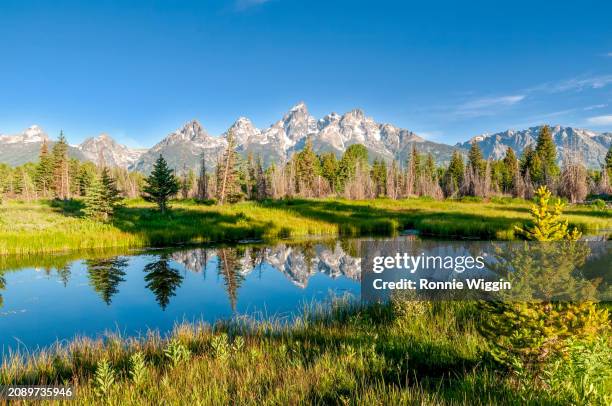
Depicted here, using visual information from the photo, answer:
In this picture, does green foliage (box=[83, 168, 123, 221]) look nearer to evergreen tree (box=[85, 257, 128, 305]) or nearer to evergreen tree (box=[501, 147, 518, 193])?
evergreen tree (box=[85, 257, 128, 305])

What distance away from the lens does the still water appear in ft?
42.3

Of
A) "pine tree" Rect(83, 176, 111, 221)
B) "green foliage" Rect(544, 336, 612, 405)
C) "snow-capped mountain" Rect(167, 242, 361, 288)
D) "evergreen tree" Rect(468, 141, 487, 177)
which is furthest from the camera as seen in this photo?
"evergreen tree" Rect(468, 141, 487, 177)

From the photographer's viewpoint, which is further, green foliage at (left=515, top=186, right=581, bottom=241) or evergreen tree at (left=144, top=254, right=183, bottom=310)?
evergreen tree at (left=144, top=254, right=183, bottom=310)

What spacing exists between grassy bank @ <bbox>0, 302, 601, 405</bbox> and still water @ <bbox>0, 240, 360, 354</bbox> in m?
3.20

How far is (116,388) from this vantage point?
5.55 metres

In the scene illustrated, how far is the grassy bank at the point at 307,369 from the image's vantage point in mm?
4887

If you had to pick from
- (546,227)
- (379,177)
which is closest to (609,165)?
(379,177)

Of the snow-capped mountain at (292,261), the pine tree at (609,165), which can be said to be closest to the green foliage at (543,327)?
the snow-capped mountain at (292,261)

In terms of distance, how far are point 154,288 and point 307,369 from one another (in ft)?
44.0

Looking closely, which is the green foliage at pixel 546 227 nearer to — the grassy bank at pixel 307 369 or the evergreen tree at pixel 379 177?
the grassy bank at pixel 307 369

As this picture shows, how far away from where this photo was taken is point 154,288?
1750 centimetres

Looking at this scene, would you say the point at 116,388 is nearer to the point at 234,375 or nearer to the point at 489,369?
the point at 234,375

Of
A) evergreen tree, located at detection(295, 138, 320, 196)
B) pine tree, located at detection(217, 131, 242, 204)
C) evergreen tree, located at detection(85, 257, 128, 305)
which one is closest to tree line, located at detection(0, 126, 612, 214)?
pine tree, located at detection(217, 131, 242, 204)

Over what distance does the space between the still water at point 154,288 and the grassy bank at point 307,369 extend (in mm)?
3204
